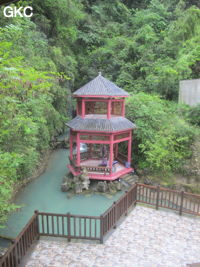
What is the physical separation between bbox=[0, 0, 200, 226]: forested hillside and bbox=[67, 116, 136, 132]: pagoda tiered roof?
131 cm

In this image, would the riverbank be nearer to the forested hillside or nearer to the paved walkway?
the forested hillside

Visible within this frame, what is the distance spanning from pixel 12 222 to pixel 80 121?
5.62 meters

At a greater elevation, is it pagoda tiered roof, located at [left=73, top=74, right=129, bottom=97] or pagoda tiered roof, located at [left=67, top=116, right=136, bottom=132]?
pagoda tiered roof, located at [left=73, top=74, right=129, bottom=97]

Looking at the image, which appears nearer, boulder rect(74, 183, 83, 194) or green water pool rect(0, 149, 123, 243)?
green water pool rect(0, 149, 123, 243)

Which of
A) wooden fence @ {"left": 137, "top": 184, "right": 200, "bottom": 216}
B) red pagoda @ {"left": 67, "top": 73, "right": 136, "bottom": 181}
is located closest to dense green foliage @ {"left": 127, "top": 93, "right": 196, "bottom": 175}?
red pagoda @ {"left": 67, "top": 73, "right": 136, "bottom": 181}

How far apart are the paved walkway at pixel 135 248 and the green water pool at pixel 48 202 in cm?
211

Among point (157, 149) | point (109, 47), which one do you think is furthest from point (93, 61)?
point (157, 149)

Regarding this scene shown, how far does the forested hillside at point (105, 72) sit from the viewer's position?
5598 mm

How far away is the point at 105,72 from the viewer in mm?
21156

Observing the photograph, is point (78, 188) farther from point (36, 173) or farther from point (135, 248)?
point (135, 248)

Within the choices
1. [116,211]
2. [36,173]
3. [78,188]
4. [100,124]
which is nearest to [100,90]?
[100,124]

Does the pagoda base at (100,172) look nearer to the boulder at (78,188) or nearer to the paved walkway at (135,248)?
the boulder at (78,188)

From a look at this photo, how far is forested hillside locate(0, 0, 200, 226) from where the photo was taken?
560 cm

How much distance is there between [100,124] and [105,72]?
1230 cm
